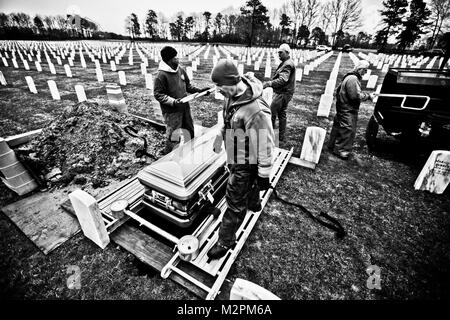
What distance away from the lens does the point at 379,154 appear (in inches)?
208

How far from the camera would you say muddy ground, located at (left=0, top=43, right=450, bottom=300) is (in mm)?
2355

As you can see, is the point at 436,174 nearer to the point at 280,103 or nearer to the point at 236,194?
the point at 280,103

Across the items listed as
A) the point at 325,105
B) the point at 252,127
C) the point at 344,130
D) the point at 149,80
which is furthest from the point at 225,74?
the point at 149,80

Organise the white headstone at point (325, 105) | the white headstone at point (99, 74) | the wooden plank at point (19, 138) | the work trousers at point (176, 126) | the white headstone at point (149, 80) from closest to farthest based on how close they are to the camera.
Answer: the wooden plank at point (19, 138), the work trousers at point (176, 126), the white headstone at point (325, 105), the white headstone at point (149, 80), the white headstone at point (99, 74)

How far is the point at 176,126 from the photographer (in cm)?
400

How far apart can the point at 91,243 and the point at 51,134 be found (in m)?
2.68

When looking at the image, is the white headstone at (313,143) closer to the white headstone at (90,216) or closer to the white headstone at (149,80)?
the white headstone at (90,216)

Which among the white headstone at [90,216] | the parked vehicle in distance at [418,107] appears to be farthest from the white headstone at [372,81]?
the white headstone at [90,216]

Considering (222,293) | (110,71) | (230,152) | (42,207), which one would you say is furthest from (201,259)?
(110,71)

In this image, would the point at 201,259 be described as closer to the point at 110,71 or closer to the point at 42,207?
the point at 42,207

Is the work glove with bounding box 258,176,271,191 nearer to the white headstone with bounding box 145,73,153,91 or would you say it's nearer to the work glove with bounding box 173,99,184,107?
the work glove with bounding box 173,99,184,107

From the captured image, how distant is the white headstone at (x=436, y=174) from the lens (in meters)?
3.56

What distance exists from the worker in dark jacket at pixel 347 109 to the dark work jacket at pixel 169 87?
3.42m
